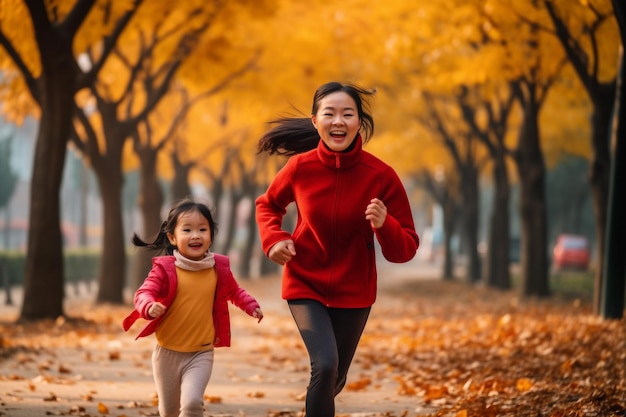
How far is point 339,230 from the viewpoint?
5078 millimetres

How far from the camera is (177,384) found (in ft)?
17.0

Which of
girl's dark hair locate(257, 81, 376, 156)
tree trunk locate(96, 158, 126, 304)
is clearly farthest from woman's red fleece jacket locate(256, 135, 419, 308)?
tree trunk locate(96, 158, 126, 304)

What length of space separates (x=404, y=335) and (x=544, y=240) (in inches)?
287

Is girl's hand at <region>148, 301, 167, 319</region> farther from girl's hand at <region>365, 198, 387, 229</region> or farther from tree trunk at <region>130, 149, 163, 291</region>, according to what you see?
tree trunk at <region>130, 149, 163, 291</region>

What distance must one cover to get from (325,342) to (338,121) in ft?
3.75

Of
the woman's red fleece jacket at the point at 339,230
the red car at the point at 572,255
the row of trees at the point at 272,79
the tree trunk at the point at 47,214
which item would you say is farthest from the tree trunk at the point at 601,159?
the red car at the point at 572,255

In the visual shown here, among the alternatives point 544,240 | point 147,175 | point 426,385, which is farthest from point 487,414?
point 147,175

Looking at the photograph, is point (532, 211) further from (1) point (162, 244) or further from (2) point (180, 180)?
(1) point (162, 244)

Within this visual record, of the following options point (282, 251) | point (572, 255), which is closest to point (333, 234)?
point (282, 251)

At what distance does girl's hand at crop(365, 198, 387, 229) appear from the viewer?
15.8 feet

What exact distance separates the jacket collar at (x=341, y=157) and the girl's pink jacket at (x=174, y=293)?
77cm

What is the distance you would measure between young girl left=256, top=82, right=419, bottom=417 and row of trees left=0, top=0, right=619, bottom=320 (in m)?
8.46

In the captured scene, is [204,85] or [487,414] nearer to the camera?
[487,414]

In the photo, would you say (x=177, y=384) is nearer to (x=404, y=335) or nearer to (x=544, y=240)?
(x=404, y=335)
